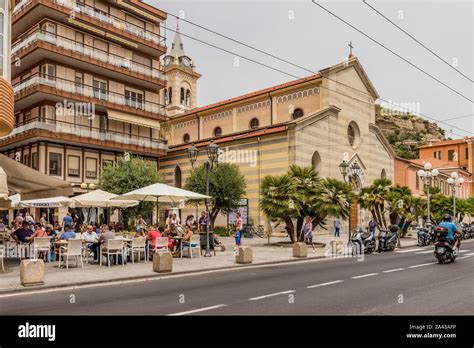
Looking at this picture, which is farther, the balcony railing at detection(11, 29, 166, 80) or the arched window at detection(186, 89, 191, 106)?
the arched window at detection(186, 89, 191, 106)

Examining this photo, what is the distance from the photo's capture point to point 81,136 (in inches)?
1319

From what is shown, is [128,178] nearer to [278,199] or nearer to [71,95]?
[71,95]

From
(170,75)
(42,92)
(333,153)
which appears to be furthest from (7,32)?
(170,75)

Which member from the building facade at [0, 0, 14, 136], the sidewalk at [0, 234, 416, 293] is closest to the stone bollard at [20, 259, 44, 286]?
the sidewalk at [0, 234, 416, 293]

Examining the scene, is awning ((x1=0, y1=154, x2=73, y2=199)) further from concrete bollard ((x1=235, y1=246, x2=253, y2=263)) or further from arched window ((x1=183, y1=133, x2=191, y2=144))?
arched window ((x1=183, y1=133, x2=191, y2=144))

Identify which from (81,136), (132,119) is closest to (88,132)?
(81,136)

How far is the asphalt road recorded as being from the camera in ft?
26.4

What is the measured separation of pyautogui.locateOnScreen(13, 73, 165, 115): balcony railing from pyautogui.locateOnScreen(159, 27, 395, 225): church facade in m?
4.89

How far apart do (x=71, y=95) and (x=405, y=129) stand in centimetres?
9250

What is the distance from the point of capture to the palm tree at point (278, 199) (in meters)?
23.2

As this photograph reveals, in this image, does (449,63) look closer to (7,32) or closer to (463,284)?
(463,284)

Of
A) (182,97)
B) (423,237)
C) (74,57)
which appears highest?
(182,97)
